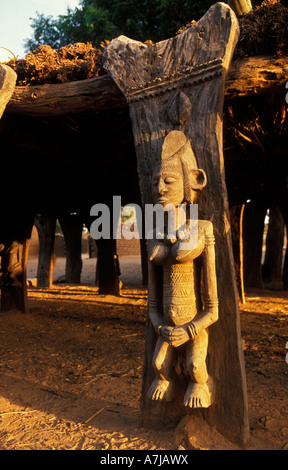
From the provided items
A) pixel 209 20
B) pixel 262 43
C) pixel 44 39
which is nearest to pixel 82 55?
pixel 209 20

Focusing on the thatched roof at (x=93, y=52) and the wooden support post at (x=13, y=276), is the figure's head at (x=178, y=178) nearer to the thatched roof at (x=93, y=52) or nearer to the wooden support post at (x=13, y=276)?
the thatched roof at (x=93, y=52)

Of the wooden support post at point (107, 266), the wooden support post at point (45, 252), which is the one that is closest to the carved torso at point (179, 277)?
the wooden support post at point (107, 266)

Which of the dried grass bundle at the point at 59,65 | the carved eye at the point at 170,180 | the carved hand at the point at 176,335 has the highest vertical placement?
the dried grass bundle at the point at 59,65

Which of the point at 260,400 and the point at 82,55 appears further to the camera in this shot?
the point at 82,55

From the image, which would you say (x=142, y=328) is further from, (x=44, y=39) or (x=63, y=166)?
(x=44, y=39)

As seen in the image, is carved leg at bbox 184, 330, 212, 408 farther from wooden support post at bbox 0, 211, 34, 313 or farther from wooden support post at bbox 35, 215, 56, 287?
wooden support post at bbox 35, 215, 56, 287

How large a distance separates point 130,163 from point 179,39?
2316 mm

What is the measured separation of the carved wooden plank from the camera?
3184 mm

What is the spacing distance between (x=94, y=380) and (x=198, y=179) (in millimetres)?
2358

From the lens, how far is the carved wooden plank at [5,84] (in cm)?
318

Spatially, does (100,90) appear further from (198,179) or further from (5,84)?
(198,179)

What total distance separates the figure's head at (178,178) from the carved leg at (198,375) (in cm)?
95

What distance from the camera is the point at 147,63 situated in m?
2.86
